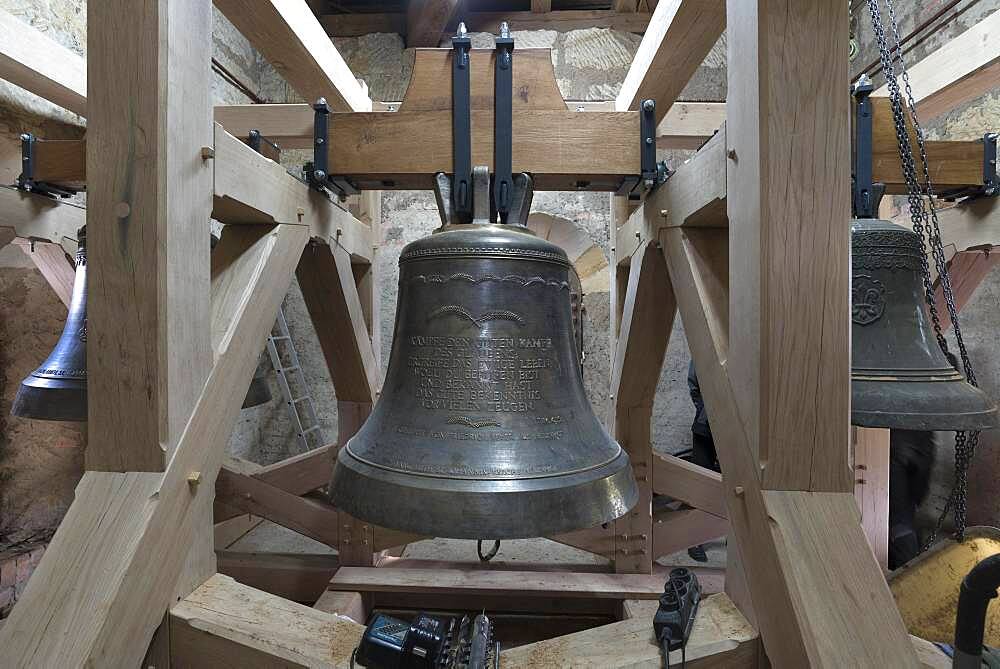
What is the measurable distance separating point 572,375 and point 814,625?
0.55 meters

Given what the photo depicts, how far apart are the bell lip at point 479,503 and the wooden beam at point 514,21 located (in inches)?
163

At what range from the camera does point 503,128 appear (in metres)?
1.30

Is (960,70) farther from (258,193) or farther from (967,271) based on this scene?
(258,193)

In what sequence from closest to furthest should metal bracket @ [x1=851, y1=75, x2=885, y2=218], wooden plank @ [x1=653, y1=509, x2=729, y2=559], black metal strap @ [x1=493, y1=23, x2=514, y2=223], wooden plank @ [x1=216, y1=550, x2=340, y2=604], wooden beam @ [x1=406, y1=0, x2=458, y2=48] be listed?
1. black metal strap @ [x1=493, y1=23, x2=514, y2=223]
2. metal bracket @ [x1=851, y1=75, x2=885, y2=218]
3. wooden plank @ [x1=653, y1=509, x2=729, y2=559]
4. wooden plank @ [x1=216, y1=550, x2=340, y2=604]
5. wooden beam @ [x1=406, y1=0, x2=458, y2=48]

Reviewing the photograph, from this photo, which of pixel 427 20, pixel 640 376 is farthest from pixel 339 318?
pixel 427 20

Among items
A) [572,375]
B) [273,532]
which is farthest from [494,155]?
[273,532]

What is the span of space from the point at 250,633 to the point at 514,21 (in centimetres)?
436

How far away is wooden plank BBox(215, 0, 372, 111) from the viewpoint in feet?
4.57

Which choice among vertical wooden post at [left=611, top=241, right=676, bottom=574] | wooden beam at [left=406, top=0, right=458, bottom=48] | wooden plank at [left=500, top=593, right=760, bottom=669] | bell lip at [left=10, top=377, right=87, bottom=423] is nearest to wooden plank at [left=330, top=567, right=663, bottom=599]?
vertical wooden post at [left=611, top=241, right=676, bottom=574]

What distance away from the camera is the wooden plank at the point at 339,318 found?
75.8 inches

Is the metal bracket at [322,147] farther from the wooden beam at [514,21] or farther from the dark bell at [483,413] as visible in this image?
the wooden beam at [514,21]

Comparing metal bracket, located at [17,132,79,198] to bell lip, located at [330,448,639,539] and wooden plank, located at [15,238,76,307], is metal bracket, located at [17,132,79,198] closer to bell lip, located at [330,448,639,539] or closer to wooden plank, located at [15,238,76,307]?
wooden plank, located at [15,238,76,307]

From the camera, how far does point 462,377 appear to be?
100 centimetres

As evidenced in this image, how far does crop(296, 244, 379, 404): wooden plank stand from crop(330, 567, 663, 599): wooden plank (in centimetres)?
70
